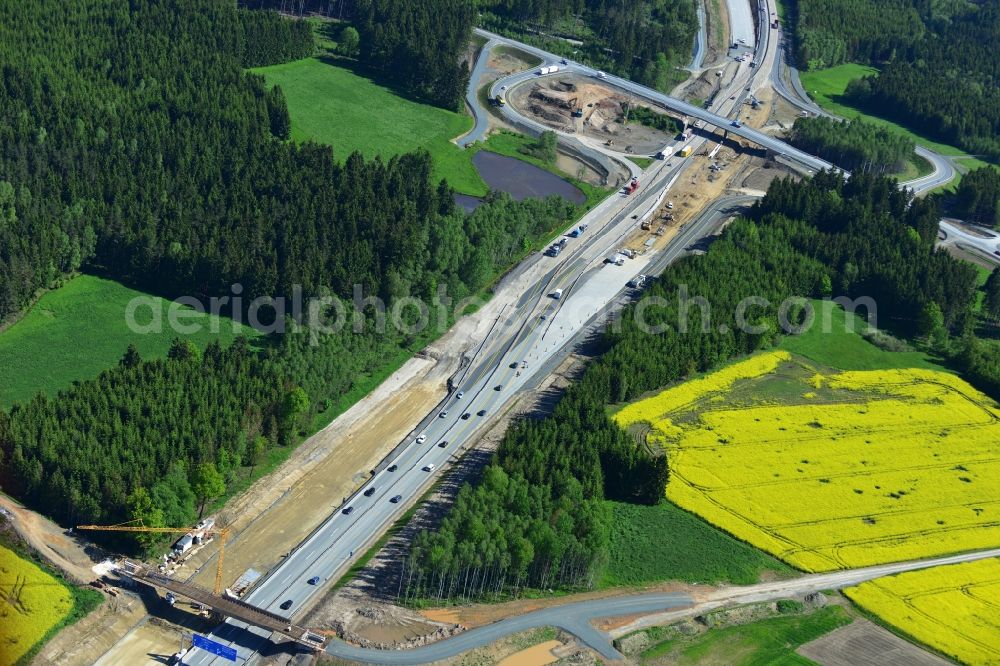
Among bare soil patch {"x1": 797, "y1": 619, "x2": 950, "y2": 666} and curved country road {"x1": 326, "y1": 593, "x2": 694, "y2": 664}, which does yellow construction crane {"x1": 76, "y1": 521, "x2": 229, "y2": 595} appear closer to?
curved country road {"x1": 326, "y1": 593, "x2": 694, "y2": 664}

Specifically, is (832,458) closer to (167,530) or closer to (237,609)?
(237,609)

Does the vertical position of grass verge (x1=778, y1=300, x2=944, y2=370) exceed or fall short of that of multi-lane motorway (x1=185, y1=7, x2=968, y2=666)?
it exceeds it

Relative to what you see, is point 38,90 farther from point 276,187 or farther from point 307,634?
point 307,634

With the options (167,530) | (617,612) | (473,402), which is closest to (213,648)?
(167,530)

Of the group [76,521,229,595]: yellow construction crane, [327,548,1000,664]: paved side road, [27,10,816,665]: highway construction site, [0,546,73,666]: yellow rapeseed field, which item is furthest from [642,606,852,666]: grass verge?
[0,546,73,666]: yellow rapeseed field

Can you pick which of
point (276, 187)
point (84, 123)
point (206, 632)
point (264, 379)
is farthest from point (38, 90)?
point (206, 632)

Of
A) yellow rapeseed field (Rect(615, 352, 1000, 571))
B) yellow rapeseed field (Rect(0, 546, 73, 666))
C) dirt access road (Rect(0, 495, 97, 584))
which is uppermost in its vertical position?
yellow rapeseed field (Rect(615, 352, 1000, 571))
